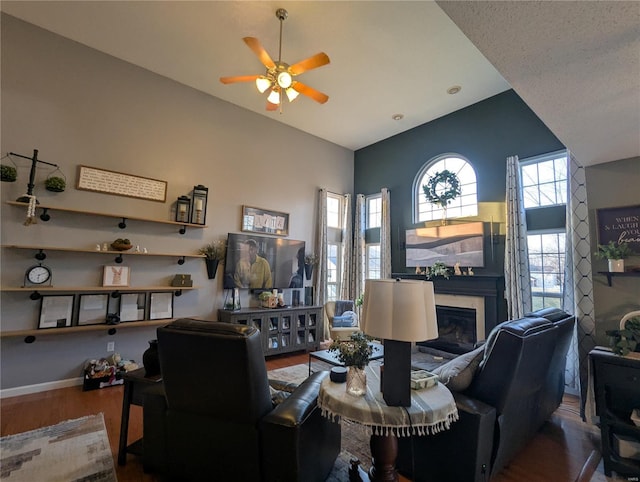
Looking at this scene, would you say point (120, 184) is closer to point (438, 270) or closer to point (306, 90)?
point (306, 90)

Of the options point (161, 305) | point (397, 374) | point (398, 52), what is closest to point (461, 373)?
point (397, 374)

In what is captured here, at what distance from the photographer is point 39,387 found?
3494 millimetres

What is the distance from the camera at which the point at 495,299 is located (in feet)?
14.5

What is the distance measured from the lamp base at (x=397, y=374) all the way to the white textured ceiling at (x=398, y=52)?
1617 millimetres

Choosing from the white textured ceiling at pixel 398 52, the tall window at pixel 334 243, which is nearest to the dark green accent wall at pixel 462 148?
the white textured ceiling at pixel 398 52

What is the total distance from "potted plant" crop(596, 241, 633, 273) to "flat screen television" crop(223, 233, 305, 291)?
14.2 ft

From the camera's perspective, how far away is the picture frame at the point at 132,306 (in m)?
3.98

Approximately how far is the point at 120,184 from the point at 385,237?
14.8ft

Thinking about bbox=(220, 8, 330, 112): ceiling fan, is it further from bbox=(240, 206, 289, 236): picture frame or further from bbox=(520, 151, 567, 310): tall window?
bbox=(520, 151, 567, 310): tall window

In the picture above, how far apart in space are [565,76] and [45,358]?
555 centimetres

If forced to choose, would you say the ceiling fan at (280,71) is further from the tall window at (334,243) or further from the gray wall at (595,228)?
the tall window at (334,243)

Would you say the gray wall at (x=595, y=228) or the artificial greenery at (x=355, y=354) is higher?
the gray wall at (x=595, y=228)

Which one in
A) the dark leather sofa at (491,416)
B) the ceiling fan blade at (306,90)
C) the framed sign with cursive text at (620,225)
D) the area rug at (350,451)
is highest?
the ceiling fan blade at (306,90)

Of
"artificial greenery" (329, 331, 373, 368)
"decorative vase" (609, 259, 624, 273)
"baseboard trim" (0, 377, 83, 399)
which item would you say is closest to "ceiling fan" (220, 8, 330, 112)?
"artificial greenery" (329, 331, 373, 368)
